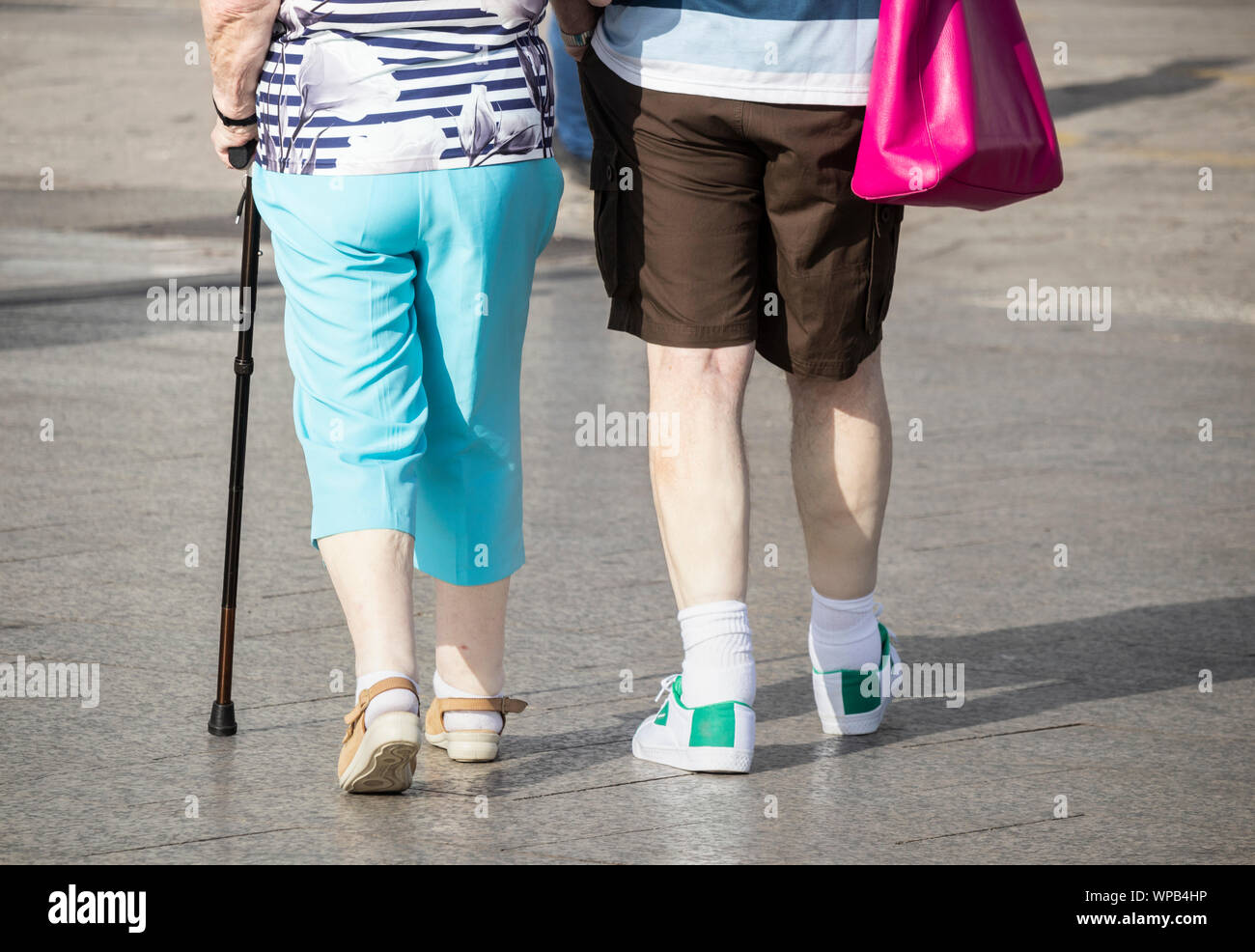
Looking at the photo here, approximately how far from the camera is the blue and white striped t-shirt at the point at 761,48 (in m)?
3.40

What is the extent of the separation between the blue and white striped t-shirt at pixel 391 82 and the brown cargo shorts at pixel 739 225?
0.33m

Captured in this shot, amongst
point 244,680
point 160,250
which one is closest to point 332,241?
point 244,680

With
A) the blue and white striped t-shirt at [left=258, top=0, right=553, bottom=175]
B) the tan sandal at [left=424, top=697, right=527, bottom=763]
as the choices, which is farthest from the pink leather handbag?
the tan sandal at [left=424, top=697, right=527, bottom=763]

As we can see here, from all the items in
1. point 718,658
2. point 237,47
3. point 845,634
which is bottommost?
point 845,634

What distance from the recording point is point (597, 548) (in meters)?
5.17

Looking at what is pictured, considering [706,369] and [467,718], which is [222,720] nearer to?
[467,718]

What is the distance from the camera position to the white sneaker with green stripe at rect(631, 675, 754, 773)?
11.6 feet

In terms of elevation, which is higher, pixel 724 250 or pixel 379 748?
pixel 724 250

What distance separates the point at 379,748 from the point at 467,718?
357 millimetres

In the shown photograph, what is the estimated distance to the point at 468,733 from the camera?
3.57m

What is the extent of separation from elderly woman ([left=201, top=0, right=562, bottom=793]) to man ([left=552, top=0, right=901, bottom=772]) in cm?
20

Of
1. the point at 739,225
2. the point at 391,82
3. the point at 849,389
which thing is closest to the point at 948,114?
the point at 739,225

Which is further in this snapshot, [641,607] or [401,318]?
[641,607]

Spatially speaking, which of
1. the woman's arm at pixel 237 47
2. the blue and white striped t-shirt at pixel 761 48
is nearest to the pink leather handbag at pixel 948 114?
the blue and white striped t-shirt at pixel 761 48
